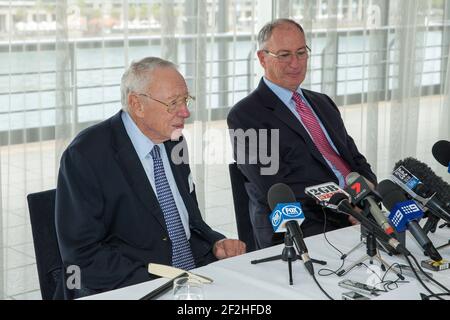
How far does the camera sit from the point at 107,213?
2.72m

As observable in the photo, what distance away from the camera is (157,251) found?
2.78 meters

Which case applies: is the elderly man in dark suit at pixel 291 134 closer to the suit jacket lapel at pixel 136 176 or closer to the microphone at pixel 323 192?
the suit jacket lapel at pixel 136 176

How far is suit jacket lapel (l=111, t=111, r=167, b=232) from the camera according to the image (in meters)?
2.77

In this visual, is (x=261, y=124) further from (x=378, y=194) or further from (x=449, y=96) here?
(x=449, y=96)

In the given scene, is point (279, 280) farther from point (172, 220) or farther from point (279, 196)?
point (172, 220)

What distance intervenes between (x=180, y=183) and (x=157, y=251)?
1.06 feet

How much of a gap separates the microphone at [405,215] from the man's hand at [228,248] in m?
0.65

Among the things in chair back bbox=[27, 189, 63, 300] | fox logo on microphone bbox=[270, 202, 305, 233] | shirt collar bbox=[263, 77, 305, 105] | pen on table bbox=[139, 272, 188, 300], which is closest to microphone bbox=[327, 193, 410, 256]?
fox logo on microphone bbox=[270, 202, 305, 233]

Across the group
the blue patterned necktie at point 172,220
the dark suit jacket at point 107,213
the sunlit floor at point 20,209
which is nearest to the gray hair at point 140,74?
the dark suit jacket at point 107,213

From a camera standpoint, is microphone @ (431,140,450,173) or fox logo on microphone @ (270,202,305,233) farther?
microphone @ (431,140,450,173)

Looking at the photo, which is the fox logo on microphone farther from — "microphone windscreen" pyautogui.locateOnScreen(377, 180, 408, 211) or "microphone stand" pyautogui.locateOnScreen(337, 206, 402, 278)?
"microphone windscreen" pyautogui.locateOnScreen(377, 180, 408, 211)

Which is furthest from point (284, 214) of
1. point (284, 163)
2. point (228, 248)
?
point (284, 163)

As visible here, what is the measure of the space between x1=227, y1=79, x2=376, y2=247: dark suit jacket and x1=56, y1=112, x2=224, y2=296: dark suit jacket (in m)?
0.71
